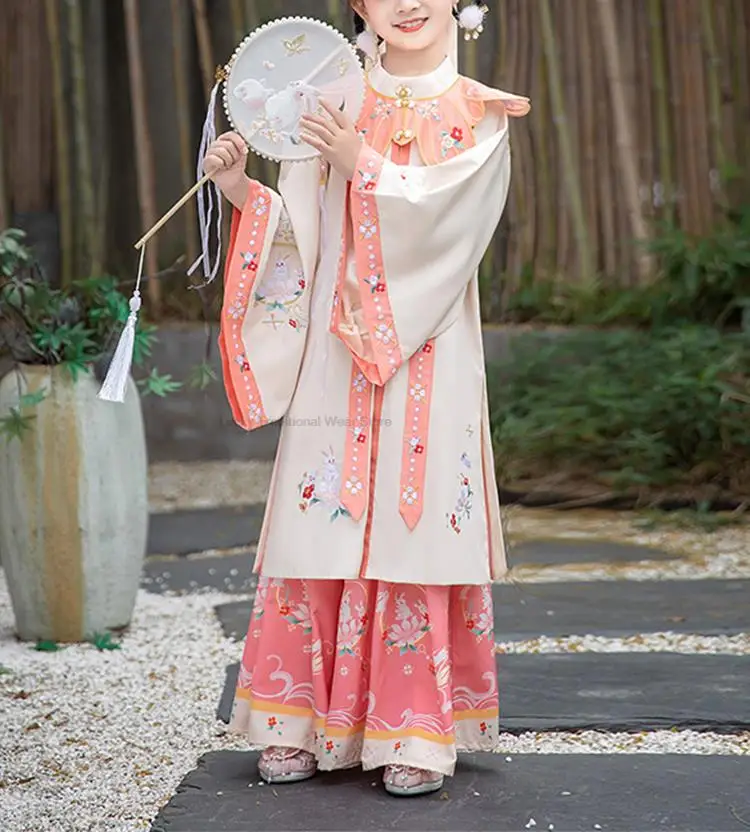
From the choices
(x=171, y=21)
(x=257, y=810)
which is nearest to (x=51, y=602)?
(x=257, y=810)

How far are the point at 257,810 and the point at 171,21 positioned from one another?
3654 mm

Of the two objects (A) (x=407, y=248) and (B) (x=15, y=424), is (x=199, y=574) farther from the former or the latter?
(A) (x=407, y=248)

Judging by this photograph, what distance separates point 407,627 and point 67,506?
112cm

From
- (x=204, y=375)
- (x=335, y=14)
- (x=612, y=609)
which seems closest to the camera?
(x=204, y=375)

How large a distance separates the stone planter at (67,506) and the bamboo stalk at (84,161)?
7.08 feet

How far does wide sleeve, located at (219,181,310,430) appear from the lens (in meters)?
2.05

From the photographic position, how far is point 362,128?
2066mm

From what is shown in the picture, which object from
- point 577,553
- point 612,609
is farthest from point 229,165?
point 577,553

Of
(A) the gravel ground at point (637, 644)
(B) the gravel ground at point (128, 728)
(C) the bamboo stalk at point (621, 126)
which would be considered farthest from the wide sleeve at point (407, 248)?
(C) the bamboo stalk at point (621, 126)

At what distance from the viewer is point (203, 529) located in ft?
13.4

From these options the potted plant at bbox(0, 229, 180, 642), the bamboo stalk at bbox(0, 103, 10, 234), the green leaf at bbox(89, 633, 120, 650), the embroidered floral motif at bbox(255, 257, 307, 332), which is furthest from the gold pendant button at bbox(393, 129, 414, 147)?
the bamboo stalk at bbox(0, 103, 10, 234)

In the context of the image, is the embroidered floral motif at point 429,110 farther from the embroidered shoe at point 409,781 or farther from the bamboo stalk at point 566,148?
the bamboo stalk at point 566,148

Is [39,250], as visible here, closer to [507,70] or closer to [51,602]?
[507,70]

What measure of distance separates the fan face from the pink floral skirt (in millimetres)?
607
